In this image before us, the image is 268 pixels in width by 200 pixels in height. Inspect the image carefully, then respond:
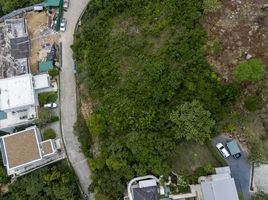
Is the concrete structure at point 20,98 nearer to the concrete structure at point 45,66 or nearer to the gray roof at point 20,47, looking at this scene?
the concrete structure at point 45,66

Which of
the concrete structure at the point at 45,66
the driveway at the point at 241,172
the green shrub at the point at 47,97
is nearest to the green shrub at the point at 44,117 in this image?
the green shrub at the point at 47,97

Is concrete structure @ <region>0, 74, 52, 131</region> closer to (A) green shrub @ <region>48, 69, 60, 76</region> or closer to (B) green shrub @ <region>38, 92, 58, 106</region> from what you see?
(B) green shrub @ <region>38, 92, 58, 106</region>

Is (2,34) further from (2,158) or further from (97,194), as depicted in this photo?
(97,194)

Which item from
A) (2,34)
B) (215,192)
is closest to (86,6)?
(2,34)

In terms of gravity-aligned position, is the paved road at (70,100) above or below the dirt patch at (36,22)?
below

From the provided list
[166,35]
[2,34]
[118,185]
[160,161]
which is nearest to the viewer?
[160,161]
